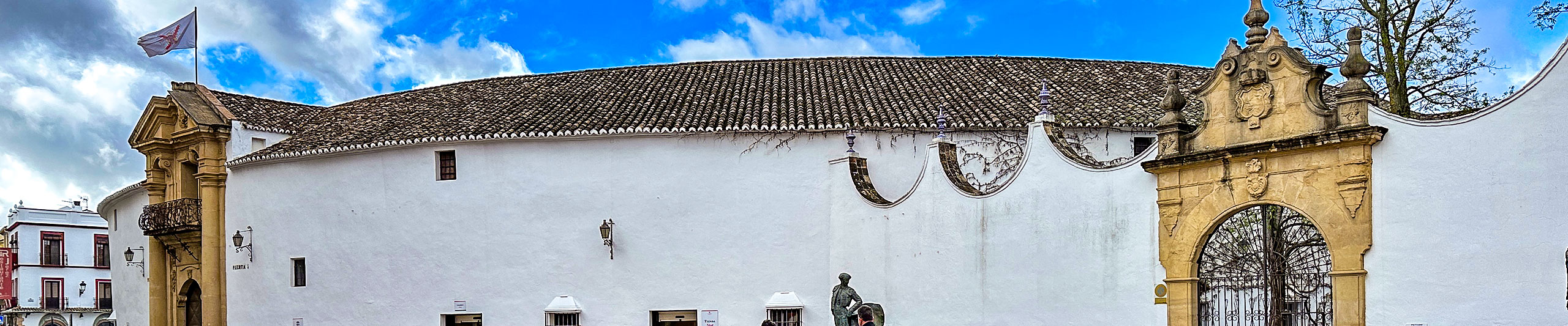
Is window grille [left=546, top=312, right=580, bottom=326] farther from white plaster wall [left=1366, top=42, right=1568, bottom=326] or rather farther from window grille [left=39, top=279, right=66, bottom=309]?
window grille [left=39, top=279, right=66, bottom=309]

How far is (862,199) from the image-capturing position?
17.1 metres

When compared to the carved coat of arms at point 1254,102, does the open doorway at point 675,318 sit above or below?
below

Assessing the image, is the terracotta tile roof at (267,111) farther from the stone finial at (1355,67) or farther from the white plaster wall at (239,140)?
the stone finial at (1355,67)

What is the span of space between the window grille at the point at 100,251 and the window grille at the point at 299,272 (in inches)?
1105

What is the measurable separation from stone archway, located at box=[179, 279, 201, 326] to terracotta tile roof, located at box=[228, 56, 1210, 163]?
3.70 meters

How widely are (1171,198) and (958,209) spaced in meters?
3.67

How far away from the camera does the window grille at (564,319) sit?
19203 millimetres

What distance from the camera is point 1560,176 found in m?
8.52

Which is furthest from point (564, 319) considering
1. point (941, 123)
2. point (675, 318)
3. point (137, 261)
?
point (137, 261)

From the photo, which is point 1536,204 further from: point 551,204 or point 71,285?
point 71,285

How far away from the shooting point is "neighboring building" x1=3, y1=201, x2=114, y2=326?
43812 mm

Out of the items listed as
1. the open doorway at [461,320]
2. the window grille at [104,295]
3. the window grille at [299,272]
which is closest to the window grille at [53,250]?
the window grille at [104,295]

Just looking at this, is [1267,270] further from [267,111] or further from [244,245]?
[267,111]

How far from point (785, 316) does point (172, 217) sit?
12631mm
